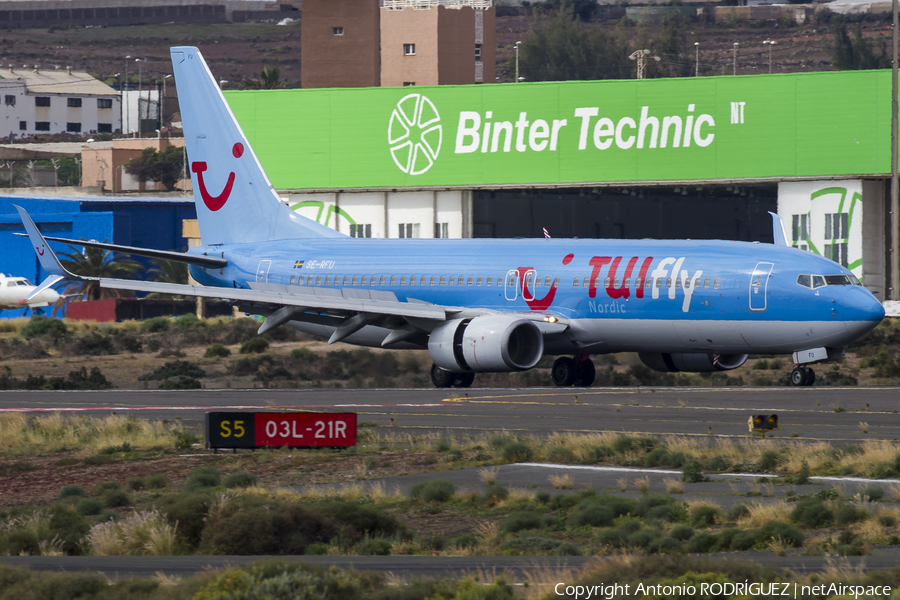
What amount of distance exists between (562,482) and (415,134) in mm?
48981

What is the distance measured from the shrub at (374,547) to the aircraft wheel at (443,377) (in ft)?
77.5

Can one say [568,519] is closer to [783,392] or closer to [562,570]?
[562,570]

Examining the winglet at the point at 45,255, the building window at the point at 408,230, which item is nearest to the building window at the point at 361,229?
the building window at the point at 408,230

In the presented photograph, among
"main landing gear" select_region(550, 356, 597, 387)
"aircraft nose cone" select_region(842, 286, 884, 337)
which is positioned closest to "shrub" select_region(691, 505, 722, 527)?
"aircraft nose cone" select_region(842, 286, 884, 337)

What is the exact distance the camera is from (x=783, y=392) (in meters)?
35.6

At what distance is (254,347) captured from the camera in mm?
57812

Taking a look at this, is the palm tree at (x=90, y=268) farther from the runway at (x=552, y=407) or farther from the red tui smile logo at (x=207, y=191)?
the runway at (x=552, y=407)

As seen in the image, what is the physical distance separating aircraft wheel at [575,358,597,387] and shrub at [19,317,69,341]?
31.8 metres

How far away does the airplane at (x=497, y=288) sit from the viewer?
115ft

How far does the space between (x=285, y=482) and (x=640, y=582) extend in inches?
446

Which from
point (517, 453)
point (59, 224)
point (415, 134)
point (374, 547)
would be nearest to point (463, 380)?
point (517, 453)

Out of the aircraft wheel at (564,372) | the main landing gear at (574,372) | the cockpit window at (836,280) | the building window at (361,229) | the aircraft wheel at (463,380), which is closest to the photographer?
the cockpit window at (836,280)

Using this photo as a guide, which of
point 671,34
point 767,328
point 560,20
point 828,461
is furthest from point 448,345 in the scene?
point 560,20

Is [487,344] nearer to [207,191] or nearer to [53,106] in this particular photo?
[207,191]
